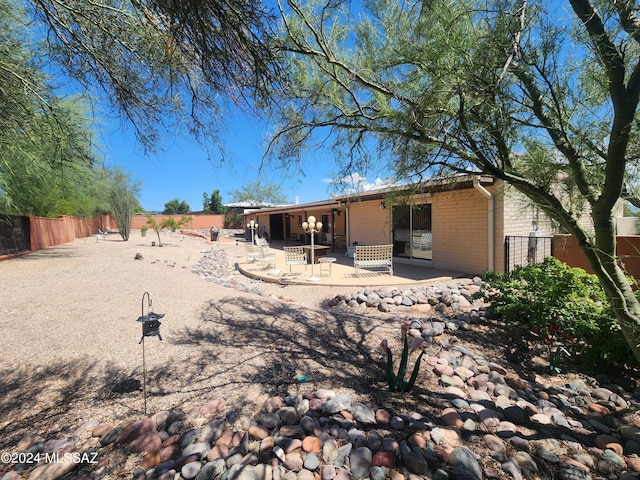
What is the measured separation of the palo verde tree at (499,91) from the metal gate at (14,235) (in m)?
13.7

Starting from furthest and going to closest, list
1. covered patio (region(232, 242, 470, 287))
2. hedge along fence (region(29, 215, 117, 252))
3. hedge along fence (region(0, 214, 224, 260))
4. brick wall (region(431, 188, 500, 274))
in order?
hedge along fence (region(29, 215, 117, 252)), hedge along fence (region(0, 214, 224, 260)), brick wall (region(431, 188, 500, 274)), covered patio (region(232, 242, 470, 287))

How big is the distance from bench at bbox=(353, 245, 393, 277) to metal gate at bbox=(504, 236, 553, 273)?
298 centimetres

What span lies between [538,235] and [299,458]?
876 centimetres

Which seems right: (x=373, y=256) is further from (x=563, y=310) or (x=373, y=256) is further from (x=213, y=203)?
(x=213, y=203)

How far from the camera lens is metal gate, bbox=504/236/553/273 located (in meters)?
7.47

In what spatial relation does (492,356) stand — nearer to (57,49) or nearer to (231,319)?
(231,319)

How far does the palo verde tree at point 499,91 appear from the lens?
2096mm

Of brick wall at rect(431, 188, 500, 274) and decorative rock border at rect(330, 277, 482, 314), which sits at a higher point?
brick wall at rect(431, 188, 500, 274)

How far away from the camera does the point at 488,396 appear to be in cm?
289

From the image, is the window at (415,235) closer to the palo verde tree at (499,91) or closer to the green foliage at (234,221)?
the palo verde tree at (499,91)

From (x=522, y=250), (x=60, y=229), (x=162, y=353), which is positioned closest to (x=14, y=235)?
(x=60, y=229)

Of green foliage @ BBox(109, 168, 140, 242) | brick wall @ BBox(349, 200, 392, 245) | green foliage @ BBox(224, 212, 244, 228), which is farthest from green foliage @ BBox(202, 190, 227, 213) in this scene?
brick wall @ BBox(349, 200, 392, 245)

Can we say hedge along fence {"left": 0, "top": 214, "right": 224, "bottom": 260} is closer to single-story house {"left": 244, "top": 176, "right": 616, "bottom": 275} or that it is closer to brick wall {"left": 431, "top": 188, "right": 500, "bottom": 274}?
single-story house {"left": 244, "top": 176, "right": 616, "bottom": 275}

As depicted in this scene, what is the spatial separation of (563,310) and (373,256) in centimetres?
527
